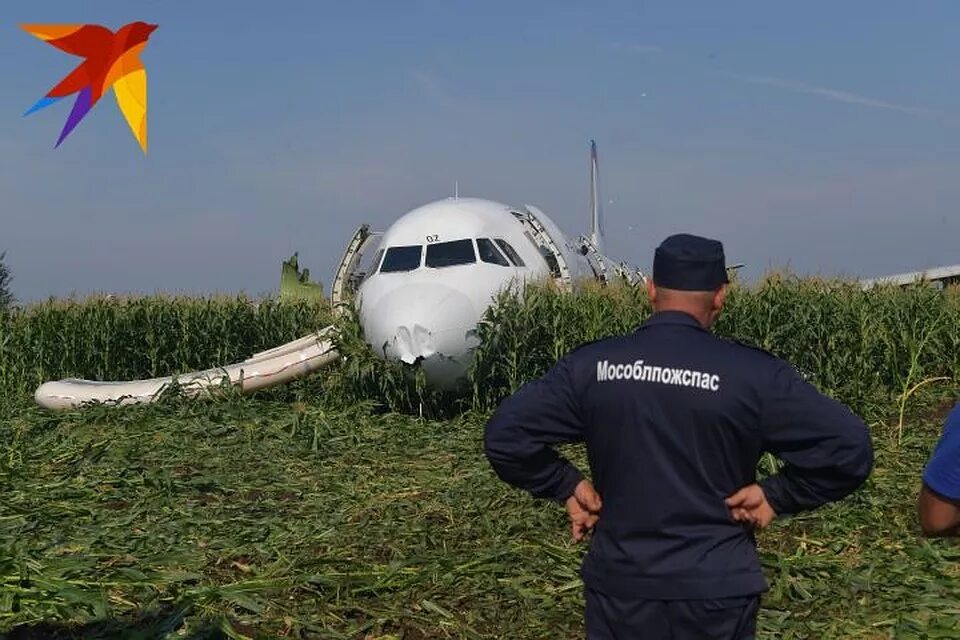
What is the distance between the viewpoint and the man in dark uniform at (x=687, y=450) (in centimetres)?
331

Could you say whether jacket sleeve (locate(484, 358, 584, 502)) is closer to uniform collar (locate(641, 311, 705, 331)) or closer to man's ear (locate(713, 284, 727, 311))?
uniform collar (locate(641, 311, 705, 331))

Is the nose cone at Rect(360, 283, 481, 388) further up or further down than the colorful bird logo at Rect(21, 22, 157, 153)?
further down

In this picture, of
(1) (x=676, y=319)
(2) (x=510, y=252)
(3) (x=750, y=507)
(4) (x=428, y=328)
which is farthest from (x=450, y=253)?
(3) (x=750, y=507)

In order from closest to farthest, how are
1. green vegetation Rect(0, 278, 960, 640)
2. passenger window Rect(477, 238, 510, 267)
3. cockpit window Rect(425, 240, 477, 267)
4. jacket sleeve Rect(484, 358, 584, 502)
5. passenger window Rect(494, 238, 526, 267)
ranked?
1. jacket sleeve Rect(484, 358, 584, 502)
2. green vegetation Rect(0, 278, 960, 640)
3. cockpit window Rect(425, 240, 477, 267)
4. passenger window Rect(477, 238, 510, 267)
5. passenger window Rect(494, 238, 526, 267)

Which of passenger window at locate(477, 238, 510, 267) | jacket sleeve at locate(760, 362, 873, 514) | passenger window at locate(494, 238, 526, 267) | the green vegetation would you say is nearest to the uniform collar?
jacket sleeve at locate(760, 362, 873, 514)

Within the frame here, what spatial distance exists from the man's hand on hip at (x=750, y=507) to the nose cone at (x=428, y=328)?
10.9m

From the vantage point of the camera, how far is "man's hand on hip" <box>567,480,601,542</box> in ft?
11.9

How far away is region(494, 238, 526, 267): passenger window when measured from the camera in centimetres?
1622

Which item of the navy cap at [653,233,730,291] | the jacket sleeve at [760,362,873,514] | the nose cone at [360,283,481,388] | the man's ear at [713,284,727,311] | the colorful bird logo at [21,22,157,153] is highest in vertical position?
the colorful bird logo at [21,22,157,153]

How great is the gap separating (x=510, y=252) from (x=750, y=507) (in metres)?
13.0

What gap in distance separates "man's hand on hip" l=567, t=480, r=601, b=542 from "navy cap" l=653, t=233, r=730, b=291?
2.56 feet

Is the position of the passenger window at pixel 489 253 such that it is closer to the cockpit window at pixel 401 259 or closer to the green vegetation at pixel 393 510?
the green vegetation at pixel 393 510

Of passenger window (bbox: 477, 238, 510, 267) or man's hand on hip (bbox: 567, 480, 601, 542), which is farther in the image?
passenger window (bbox: 477, 238, 510, 267)

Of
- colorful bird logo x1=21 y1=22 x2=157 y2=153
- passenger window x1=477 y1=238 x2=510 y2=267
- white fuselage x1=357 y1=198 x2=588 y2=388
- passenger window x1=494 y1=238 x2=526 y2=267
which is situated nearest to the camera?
colorful bird logo x1=21 y1=22 x2=157 y2=153
